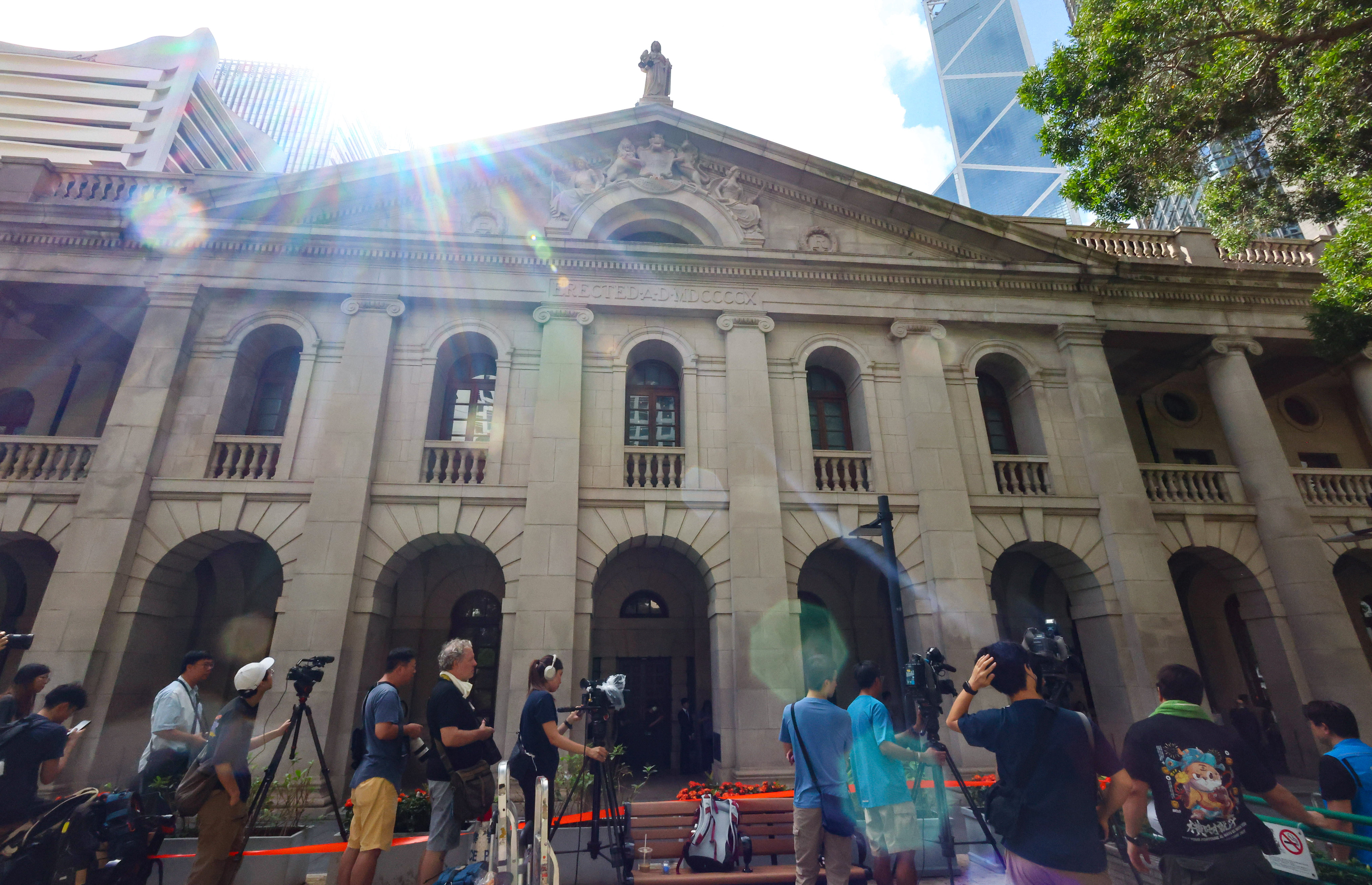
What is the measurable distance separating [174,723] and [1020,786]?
327 inches

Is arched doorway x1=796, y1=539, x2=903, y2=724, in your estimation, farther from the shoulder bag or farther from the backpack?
the shoulder bag

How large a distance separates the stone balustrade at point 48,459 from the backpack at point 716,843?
44.5 feet

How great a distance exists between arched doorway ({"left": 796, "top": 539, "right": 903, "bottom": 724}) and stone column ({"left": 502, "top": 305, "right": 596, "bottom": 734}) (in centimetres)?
584

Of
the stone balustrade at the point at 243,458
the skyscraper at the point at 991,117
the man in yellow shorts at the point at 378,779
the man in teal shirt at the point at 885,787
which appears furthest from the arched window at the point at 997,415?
the skyscraper at the point at 991,117

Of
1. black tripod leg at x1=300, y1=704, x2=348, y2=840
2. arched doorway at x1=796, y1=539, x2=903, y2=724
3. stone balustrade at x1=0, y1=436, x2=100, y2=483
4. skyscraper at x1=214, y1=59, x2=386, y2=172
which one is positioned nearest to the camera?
black tripod leg at x1=300, y1=704, x2=348, y2=840

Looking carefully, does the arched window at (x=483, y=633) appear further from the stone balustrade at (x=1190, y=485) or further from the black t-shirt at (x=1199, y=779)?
the stone balustrade at (x=1190, y=485)

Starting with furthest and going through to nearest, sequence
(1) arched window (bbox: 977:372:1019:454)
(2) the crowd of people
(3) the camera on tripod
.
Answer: (1) arched window (bbox: 977:372:1019:454), (3) the camera on tripod, (2) the crowd of people

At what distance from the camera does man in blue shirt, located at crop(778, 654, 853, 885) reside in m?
5.35

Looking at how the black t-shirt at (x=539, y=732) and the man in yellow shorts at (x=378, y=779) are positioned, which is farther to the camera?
the black t-shirt at (x=539, y=732)

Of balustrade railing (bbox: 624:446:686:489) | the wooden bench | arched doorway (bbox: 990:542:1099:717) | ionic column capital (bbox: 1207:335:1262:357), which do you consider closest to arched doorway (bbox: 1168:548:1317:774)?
arched doorway (bbox: 990:542:1099:717)

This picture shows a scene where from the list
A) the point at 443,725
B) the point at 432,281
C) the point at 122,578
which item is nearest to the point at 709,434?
the point at 432,281

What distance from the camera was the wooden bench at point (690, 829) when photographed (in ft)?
22.9

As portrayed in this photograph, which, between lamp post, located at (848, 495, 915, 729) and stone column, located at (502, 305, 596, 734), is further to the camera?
stone column, located at (502, 305, 596, 734)

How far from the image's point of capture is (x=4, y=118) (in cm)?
7475
